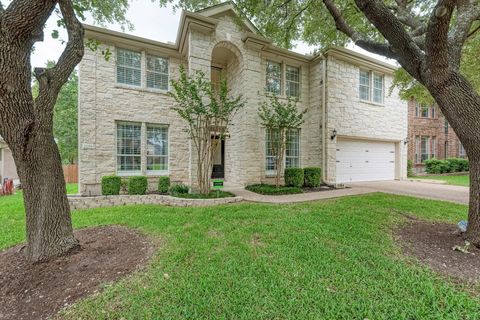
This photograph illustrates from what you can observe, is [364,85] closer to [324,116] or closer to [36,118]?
[324,116]

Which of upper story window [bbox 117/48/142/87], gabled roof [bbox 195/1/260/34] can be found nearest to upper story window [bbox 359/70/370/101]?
gabled roof [bbox 195/1/260/34]

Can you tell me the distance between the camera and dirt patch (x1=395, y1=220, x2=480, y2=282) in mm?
2627

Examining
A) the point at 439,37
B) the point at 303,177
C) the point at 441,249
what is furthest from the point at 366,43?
the point at 303,177

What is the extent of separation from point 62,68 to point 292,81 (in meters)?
9.10

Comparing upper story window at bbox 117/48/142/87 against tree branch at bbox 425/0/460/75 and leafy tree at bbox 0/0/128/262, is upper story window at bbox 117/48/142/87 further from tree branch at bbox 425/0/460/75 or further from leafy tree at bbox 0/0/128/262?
tree branch at bbox 425/0/460/75

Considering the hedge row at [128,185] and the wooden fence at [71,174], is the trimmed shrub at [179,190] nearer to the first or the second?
the hedge row at [128,185]

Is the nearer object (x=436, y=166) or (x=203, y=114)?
(x=203, y=114)

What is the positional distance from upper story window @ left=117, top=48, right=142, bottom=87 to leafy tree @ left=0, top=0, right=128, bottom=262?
16.6 feet

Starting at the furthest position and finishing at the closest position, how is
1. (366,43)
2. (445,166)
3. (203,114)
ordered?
1. (445,166)
2. (203,114)
3. (366,43)

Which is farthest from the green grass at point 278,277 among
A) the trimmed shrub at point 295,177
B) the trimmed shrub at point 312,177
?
the trimmed shrub at point 312,177

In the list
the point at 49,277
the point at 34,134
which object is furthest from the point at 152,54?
the point at 49,277

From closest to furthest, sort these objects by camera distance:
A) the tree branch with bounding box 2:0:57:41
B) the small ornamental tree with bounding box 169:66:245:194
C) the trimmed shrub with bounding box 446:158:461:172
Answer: the tree branch with bounding box 2:0:57:41
the small ornamental tree with bounding box 169:66:245:194
the trimmed shrub with bounding box 446:158:461:172

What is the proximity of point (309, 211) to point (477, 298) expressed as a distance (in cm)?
305

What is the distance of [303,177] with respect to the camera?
8562 millimetres
